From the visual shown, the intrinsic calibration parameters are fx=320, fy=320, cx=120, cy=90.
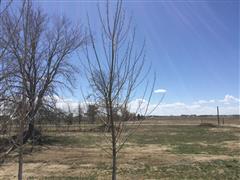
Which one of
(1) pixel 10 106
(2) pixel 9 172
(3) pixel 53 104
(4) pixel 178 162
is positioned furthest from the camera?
(3) pixel 53 104

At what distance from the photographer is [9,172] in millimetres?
12938

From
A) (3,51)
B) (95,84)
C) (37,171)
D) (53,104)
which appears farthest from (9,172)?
(53,104)

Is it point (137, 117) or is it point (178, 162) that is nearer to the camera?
point (137, 117)

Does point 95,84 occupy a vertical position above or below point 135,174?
above

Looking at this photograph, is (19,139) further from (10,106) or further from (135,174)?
(135,174)

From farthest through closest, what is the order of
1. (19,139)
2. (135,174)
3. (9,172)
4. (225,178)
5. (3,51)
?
(9,172) < (135,174) < (225,178) < (19,139) < (3,51)

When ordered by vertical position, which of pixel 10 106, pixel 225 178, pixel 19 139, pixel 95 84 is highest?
pixel 95 84

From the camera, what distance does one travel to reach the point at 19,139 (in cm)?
535

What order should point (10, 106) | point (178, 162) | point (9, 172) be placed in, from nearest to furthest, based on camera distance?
point (10, 106), point (9, 172), point (178, 162)

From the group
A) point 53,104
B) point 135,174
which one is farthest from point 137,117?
point 53,104

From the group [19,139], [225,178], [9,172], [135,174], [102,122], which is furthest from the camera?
[9,172]

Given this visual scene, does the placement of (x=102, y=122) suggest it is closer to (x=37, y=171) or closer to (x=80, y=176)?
(x=80, y=176)

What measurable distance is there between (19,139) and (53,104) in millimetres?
21228

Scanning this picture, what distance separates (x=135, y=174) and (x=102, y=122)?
22.3 feet
